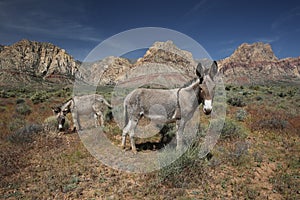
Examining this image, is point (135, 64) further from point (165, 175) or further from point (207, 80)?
point (165, 175)

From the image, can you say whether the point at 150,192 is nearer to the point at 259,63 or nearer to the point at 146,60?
the point at 146,60

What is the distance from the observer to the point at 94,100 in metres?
10.8

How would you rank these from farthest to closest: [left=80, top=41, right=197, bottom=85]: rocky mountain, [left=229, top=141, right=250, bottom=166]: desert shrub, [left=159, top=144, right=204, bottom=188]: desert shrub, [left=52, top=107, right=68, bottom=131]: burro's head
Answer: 1. [left=52, top=107, right=68, bottom=131]: burro's head
2. [left=80, top=41, right=197, bottom=85]: rocky mountain
3. [left=229, top=141, right=250, bottom=166]: desert shrub
4. [left=159, top=144, right=204, bottom=188]: desert shrub

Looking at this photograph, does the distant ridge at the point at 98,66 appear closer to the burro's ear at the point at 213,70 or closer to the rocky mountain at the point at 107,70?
the rocky mountain at the point at 107,70

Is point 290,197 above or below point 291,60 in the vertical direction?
below

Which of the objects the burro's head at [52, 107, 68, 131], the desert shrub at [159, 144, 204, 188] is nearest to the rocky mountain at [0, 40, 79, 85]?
the burro's head at [52, 107, 68, 131]

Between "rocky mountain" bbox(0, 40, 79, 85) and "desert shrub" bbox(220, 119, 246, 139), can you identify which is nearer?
"desert shrub" bbox(220, 119, 246, 139)

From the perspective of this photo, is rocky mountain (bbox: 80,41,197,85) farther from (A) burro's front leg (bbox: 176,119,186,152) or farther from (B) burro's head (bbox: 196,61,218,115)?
(A) burro's front leg (bbox: 176,119,186,152)

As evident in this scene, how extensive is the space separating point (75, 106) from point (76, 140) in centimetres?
227

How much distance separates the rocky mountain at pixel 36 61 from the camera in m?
91.1

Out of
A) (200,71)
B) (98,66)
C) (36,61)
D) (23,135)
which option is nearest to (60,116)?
(23,135)

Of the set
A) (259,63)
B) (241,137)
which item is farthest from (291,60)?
(241,137)

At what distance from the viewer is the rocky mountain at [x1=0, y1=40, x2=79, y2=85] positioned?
299 feet

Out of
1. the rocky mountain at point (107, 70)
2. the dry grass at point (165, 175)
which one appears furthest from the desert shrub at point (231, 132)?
the rocky mountain at point (107, 70)
